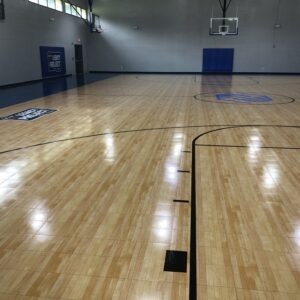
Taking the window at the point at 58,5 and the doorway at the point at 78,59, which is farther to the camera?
the doorway at the point at 78,59

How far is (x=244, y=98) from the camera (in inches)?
464

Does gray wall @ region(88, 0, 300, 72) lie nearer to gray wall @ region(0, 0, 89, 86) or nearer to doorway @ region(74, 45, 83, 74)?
doorway @ region(74, 45, 83, 74)

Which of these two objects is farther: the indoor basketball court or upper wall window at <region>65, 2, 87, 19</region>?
upper wall window at <region>65, 2, 87, 19</region>

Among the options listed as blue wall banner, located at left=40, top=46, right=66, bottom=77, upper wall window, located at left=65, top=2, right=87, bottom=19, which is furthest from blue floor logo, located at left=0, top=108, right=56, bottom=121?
upper wall window, located at left=65, top=2, right=87, bottom=19

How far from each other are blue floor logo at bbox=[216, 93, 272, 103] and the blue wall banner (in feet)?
32.9

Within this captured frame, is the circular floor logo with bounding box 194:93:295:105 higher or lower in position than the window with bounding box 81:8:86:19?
lower

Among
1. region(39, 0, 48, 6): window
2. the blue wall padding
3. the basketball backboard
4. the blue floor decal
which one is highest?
region(39, 0, 48, 6): window

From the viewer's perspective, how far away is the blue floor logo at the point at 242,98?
1130 centimetres

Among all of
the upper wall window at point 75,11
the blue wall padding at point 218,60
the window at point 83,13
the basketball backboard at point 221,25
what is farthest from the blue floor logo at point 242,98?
the window at point 83,13

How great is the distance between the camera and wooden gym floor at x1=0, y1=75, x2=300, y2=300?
254 cm

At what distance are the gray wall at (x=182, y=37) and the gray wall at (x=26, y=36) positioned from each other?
409 cm

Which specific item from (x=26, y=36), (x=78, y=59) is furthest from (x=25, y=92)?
(x=78, y=59)

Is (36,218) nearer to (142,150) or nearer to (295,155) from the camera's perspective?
(142,150)

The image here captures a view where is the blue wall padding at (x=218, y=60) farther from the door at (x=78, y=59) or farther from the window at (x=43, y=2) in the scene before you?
the window at (x=43, y=2)
